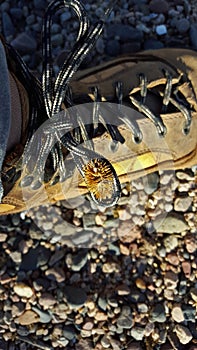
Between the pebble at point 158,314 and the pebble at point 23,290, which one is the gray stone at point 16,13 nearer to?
the pebble at point 23,290

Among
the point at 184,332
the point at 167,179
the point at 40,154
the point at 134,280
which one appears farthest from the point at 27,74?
the point at 184,332

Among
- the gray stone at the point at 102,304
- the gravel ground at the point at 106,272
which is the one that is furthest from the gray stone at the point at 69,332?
the gray stone at the point at 102,304

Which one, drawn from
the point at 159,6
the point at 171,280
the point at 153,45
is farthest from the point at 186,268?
the point at 159,6

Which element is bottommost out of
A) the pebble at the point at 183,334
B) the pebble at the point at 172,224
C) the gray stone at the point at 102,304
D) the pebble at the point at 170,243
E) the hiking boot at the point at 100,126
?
the pebble at the point at 183,334

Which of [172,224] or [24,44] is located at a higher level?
[24,44]

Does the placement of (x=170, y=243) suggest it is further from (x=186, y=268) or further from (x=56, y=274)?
(x=56, y=274)

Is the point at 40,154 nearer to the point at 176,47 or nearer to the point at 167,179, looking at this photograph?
the point at 167,179

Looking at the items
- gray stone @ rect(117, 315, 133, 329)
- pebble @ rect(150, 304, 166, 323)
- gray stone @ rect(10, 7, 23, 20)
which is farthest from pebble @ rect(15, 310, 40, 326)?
gray stone @ rect(10, 7, 23, 20)
